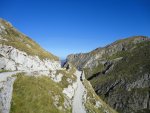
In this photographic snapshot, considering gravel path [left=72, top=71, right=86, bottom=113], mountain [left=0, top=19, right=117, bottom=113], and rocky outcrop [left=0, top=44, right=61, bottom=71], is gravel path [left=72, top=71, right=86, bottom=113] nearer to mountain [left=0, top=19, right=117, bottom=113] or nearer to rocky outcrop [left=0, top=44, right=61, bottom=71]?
mountain [left=0, top=19, right=117, bottom=113]

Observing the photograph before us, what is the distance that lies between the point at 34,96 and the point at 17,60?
114 ft

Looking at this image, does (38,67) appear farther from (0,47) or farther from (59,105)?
(59,105)

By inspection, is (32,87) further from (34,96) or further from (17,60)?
(17,60)

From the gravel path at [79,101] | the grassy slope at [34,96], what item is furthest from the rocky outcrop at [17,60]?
the grassy slope at [34,96]

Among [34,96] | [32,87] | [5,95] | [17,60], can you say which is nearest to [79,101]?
[32,87]

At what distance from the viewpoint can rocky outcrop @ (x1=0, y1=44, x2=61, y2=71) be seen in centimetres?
7964

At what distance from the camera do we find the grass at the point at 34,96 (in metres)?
49.0

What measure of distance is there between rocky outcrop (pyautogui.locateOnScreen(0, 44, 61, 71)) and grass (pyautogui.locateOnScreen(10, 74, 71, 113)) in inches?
748

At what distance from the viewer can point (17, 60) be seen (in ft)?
282

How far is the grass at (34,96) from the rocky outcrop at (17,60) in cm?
1900

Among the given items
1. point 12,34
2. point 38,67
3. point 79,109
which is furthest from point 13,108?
point 12,34

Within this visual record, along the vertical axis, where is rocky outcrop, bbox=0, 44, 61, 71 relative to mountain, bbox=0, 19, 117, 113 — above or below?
above

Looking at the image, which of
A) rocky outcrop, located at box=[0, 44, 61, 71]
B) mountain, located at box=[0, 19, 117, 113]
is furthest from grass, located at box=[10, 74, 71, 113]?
rocky outcrop, located at box=[0, 44, 61, 71]

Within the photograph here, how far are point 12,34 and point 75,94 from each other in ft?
164
